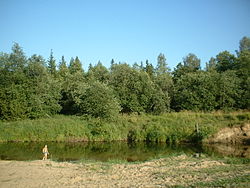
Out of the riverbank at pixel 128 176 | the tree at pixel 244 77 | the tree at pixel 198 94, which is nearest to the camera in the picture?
the riverbank at pixel 128 176

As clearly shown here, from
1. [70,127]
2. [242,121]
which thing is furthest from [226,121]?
[70,127]

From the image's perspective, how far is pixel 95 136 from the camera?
34.8 meters

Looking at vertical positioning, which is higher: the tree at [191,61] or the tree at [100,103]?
the tree at [191,61]

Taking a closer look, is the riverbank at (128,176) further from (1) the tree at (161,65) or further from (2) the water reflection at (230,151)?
(1) the tree at (161,65)

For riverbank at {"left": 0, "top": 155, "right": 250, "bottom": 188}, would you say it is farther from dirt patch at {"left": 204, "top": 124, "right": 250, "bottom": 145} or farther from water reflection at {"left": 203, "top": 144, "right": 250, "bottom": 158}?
dirt patch at {"left": 204, "top": 124, "right": 250, "bottom": 145}

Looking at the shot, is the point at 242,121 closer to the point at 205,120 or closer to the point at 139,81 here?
the point at 205,120

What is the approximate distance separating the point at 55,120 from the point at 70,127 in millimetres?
3503

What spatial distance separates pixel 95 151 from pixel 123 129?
8984mm

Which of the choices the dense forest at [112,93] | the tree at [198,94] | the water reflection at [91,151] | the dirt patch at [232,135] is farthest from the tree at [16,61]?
the dirt patch at [232,135]

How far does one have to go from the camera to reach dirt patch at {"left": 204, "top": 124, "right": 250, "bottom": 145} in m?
31.6

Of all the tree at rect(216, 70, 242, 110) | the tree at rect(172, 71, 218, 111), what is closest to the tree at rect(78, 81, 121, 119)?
the tree at rect(172, 71, 218, 111)

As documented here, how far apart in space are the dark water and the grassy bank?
1.82 metres

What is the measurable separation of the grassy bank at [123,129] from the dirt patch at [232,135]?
28.1 inches

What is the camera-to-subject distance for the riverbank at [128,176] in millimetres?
11308
